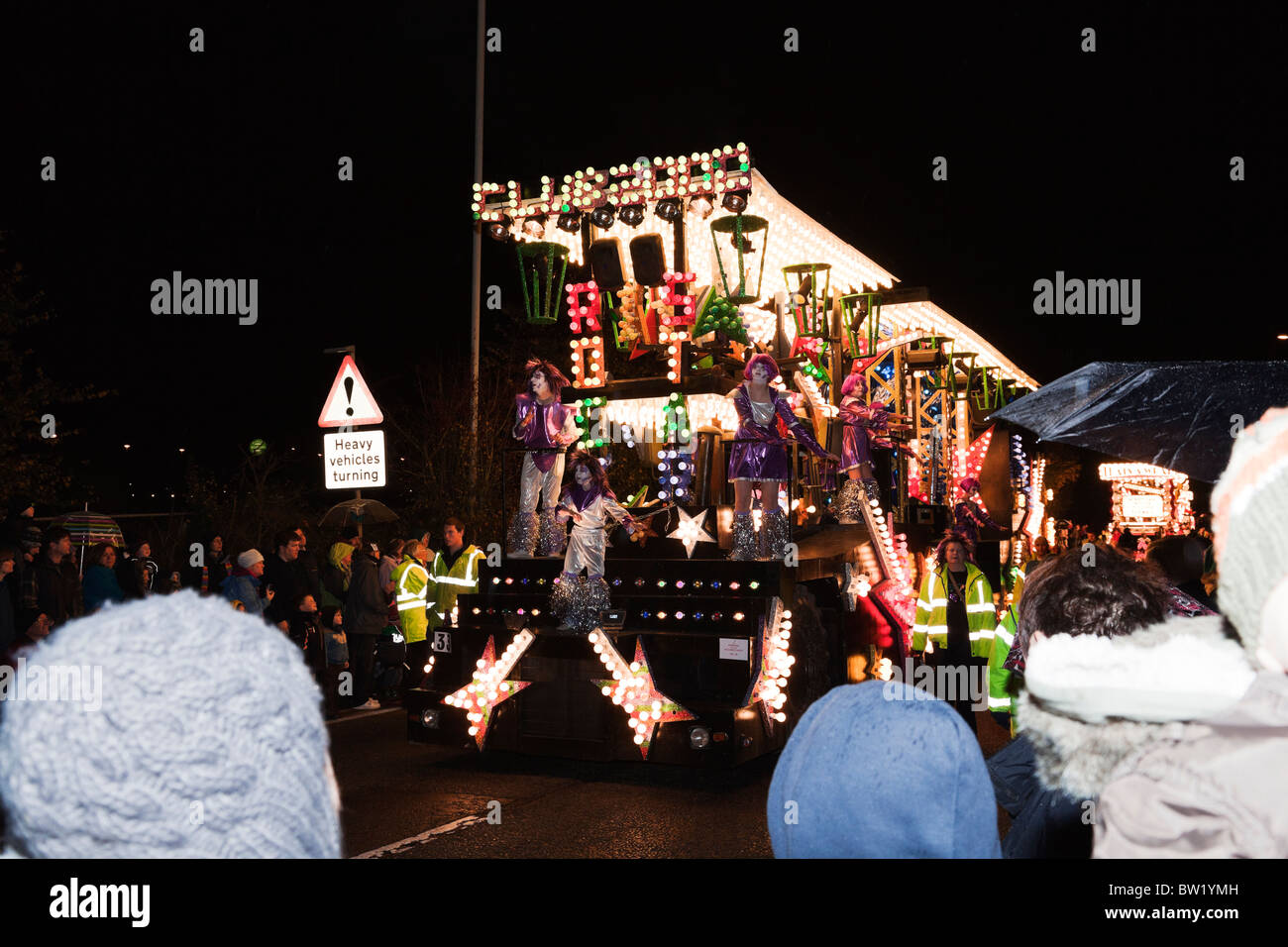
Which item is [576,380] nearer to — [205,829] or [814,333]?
[814,333]

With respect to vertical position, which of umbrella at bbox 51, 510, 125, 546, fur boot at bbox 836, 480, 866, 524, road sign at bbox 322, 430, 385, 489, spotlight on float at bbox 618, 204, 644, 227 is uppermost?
spotlight on float at bbox 618, 204, 644, 227

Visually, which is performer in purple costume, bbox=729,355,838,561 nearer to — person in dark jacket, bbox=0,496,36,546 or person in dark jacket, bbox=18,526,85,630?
person in dark jacket, bbox=18,526,85,630

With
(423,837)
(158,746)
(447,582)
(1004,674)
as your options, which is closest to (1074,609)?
(158,746)

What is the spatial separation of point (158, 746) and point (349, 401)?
9.53 metres

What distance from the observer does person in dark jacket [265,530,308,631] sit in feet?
34.0

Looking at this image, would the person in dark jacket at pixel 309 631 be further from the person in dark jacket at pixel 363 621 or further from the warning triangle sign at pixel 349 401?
the warning triangle sign at pixel 349 401

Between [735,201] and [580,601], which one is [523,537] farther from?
[735,201]

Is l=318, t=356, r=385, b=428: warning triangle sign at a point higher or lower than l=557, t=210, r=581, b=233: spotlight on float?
lower

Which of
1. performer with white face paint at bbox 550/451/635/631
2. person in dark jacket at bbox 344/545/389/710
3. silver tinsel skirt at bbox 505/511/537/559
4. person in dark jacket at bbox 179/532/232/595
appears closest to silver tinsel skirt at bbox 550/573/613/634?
performer with white face paint at bbox 550/451/635/631

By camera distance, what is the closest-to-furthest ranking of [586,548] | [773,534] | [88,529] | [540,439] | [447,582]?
[586,548], [773,534], [540,439], [447,582], [88,529]

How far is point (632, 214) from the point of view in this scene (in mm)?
8914

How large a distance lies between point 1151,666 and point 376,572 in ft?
34.3

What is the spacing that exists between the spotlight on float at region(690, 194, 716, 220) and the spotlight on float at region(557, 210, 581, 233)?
1094 mm
